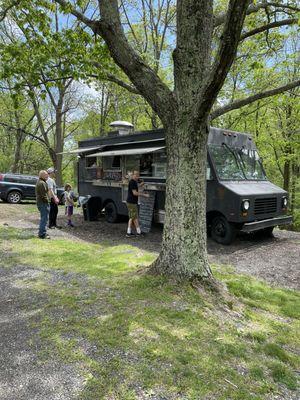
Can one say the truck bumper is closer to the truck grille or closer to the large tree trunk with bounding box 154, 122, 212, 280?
the truck grille

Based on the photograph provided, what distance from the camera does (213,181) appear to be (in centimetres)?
921

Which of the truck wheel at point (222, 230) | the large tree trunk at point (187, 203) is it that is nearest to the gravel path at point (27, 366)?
the large tree trunk at point (187, 203)

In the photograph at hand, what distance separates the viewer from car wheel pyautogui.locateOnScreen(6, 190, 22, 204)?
19.5 metres

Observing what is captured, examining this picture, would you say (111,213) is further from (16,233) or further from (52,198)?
(16,233)

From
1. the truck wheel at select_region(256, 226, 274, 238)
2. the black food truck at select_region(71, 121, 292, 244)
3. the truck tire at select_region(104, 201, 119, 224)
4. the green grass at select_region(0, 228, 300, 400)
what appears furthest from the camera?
the truck tire at select_region(104, 201, 119, 224)

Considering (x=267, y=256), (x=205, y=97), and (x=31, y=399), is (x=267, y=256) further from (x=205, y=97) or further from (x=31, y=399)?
(x=31, y=399)

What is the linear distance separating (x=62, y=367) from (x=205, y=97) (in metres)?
3.46

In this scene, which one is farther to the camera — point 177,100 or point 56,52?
point 56,52

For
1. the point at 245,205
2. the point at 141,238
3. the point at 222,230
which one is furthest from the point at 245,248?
the point at 141,238

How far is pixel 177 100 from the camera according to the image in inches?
194

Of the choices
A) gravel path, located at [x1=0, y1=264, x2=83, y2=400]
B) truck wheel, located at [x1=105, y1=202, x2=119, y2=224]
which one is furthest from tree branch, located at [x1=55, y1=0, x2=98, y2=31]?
truck wheel, located at [x1=105, y1=202, x2=119, y2=224]

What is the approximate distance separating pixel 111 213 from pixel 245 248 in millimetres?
5506

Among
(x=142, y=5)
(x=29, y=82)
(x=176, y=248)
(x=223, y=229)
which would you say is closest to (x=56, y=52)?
(x=29, y=82)

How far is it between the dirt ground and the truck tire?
8.5 inches
